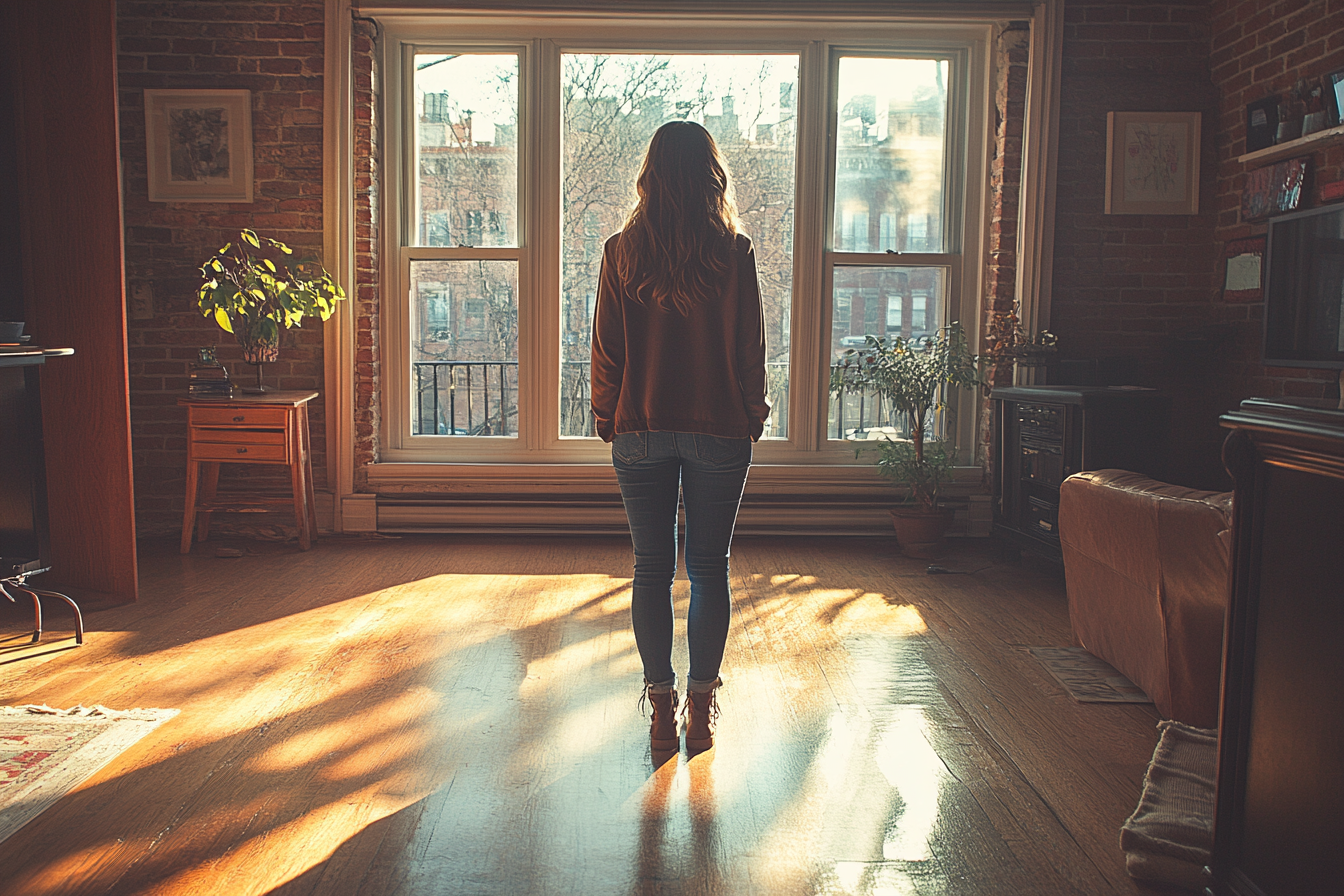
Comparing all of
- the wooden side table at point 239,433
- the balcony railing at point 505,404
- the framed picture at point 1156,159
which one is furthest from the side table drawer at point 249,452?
the framed picture at point 1156,159

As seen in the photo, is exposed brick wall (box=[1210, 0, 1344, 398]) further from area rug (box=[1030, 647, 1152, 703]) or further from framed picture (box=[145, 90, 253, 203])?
framed picture (box=[145, 90, 253, 203])

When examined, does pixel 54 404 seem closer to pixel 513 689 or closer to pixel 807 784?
pixel 513 689

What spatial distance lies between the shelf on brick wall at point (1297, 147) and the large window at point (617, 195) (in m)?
1.24

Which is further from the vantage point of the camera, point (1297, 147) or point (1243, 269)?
point (1243, 269)

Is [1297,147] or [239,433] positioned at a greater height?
[1297,147]

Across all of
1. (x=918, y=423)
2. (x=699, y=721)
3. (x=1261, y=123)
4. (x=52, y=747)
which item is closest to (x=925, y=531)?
(x=918, y=423)

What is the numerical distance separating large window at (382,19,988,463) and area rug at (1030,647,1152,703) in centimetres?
212

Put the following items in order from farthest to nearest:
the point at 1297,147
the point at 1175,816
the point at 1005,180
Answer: the point at 1005,180 → the point at 1297,147 → the point at 1175,816

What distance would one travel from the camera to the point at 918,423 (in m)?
4.78

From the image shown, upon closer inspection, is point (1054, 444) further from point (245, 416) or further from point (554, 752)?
point (245, 416)

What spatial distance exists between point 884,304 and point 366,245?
2658 mm

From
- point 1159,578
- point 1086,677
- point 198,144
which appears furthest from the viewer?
point 198,144

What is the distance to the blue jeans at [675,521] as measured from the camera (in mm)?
2166

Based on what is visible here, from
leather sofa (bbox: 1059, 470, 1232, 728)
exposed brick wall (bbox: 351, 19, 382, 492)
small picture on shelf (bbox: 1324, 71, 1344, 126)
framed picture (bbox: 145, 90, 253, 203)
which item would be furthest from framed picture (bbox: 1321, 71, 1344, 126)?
framed picture (bbox: 145, 90, 253, 203)
